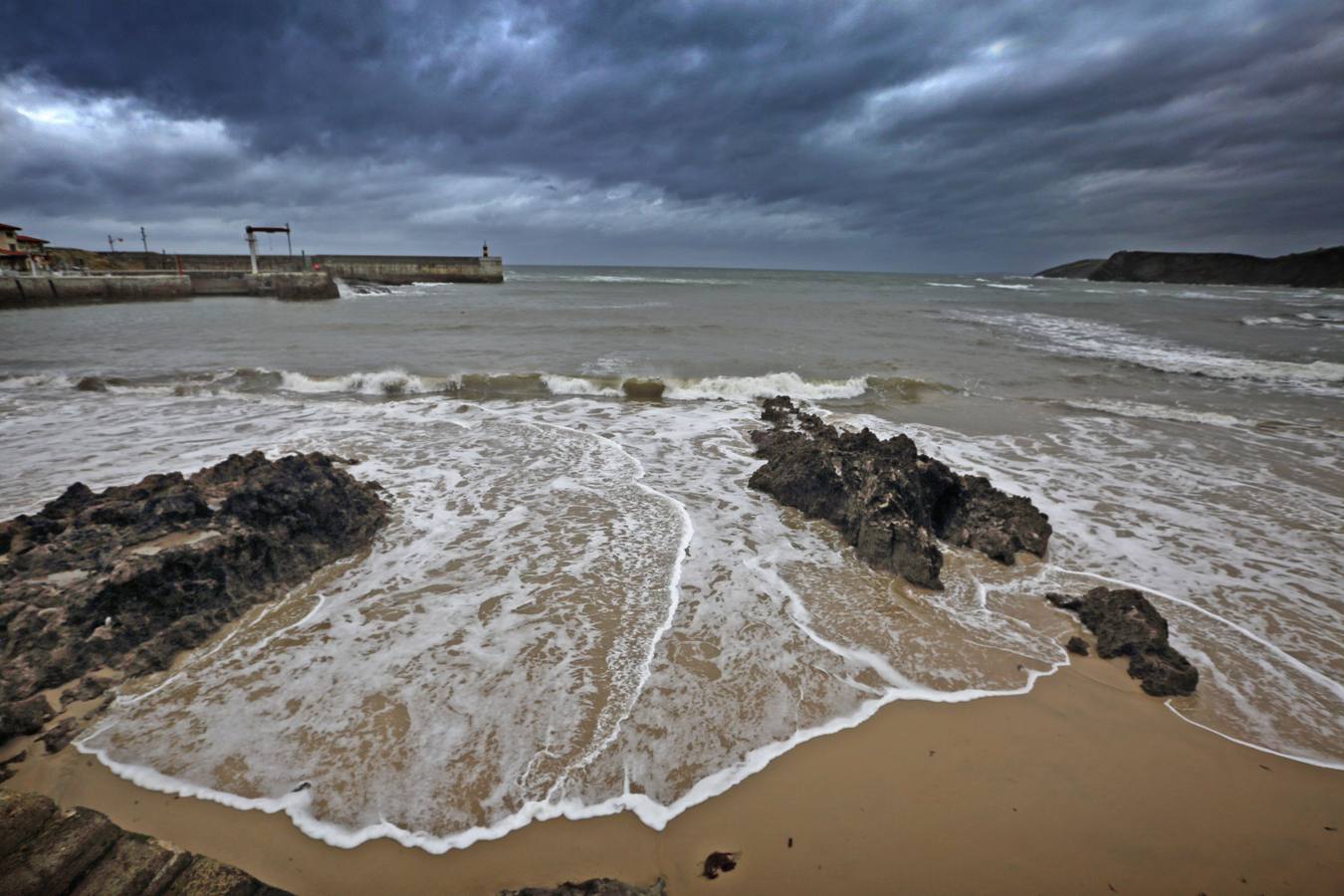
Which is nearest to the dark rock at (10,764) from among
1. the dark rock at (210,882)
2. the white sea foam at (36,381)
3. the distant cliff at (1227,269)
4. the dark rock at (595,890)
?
the dark rock at (210,882)

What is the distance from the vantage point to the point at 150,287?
3222cm

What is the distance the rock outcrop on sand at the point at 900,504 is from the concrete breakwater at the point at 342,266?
50.6m

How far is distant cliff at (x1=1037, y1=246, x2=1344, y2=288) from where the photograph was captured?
7338cm

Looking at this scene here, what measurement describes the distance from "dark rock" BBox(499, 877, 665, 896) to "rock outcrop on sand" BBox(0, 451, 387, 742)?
2.69 meters

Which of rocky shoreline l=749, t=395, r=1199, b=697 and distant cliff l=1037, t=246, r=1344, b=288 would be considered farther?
distant cliff l=1037, t=246, r=1344, b=288

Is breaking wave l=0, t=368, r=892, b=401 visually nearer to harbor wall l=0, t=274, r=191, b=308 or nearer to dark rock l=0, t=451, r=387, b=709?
dark rock l=0, t=451, r=387, b=709

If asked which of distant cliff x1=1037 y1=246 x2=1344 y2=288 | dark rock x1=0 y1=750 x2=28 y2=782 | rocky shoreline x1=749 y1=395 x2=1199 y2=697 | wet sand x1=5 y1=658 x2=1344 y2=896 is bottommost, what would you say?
wet sand x1=5 y1=658 x2=1344 y2=896

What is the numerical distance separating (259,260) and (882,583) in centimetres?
5926

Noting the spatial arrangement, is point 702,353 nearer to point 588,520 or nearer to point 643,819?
point 588,520

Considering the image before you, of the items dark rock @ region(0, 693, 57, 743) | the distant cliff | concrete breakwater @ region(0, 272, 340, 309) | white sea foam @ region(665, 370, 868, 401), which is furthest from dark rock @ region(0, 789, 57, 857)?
the distant cliff

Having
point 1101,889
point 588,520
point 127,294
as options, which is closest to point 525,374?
point 588,520

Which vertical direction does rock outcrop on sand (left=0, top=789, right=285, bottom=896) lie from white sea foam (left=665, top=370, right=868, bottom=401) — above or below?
below

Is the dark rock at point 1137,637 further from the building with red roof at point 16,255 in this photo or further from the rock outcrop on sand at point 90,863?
the building with red roof at point 16,255

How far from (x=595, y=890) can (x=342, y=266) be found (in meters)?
60.4
